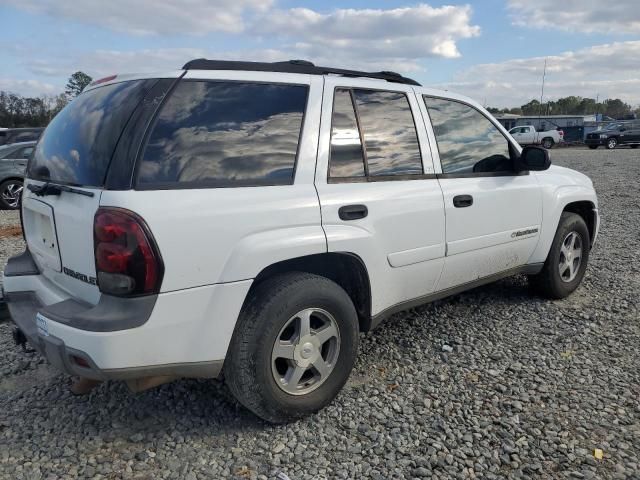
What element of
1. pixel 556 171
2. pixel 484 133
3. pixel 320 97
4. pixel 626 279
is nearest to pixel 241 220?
pixel 320 97

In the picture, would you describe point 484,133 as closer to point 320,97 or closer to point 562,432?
point 320,97

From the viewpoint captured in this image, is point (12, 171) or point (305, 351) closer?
point (305, 351)

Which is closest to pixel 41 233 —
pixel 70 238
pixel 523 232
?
pixel 70 238

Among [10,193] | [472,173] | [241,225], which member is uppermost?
[472,173]

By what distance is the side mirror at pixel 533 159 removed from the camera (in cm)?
395

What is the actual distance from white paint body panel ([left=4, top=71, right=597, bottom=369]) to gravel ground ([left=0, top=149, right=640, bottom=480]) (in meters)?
0.52

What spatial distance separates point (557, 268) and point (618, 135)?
32.8m

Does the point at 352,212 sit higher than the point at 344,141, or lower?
lower

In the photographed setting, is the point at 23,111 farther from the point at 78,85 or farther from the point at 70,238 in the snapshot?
the point at 70,238

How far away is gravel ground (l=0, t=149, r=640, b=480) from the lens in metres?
2.51

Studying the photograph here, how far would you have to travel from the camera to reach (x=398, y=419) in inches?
114

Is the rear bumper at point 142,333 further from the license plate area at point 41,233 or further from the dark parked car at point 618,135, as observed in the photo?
the dark parked car at point 618,135

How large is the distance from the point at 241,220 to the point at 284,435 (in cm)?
116

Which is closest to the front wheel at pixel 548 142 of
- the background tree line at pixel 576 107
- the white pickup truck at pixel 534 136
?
the white pickup truck at pixel 534 136
